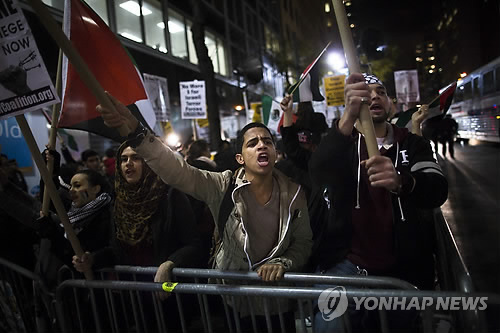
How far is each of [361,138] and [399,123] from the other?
1.64 metres

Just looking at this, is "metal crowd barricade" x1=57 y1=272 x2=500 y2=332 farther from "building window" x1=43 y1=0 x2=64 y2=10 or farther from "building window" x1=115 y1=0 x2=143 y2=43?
"building window" x1=115 y1=0 x2=143 y2=43

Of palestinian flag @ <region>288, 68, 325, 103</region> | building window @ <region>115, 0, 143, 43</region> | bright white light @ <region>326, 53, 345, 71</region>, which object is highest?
building window @ <region>115, 0, 143, 43</region>

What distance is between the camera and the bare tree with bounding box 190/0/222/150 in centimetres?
921

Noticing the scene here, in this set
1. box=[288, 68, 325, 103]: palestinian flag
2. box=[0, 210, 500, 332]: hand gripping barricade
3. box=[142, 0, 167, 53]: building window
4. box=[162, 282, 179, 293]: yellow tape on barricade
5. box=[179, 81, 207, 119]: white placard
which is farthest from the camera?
box=[142, 0, 167, 53]: building window

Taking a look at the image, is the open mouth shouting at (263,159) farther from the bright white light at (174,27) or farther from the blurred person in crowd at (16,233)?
the bright white light at (174,27)

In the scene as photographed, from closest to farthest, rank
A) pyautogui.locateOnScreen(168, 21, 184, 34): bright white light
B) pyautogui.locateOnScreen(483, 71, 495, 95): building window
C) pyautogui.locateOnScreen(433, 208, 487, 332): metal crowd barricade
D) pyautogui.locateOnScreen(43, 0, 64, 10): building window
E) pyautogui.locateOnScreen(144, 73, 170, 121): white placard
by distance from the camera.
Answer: pyautogui.locateOnScreen(433, 208, 487, 332): metal crowd barricade, pyautogui.locateOnScreen(144, 73, 170, 121): white placard, pyautogui.locateOnScreen(43, 0, 64, 10): building window, pyautogui.locateOnScreen(483, 71, 495, 95): building window, pyautogui.locateOnScreen(168, 21, 184, 34): bright white light

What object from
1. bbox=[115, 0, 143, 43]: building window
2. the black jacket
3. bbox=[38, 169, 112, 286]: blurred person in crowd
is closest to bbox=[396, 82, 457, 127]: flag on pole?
the black jacket

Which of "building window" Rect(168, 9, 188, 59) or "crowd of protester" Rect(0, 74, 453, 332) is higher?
"building window" Rect(168, 9, 188, 59)

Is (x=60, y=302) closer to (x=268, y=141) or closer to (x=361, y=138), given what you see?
(x=268, y=141)

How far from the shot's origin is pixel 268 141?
109 inches

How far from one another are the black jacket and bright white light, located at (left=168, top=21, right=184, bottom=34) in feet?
61.1

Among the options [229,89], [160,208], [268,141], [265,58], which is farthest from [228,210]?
[265,58]

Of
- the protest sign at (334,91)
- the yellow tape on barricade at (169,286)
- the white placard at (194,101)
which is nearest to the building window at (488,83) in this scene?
the protest sign at (334,91)

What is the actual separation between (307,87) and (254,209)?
1517mm
